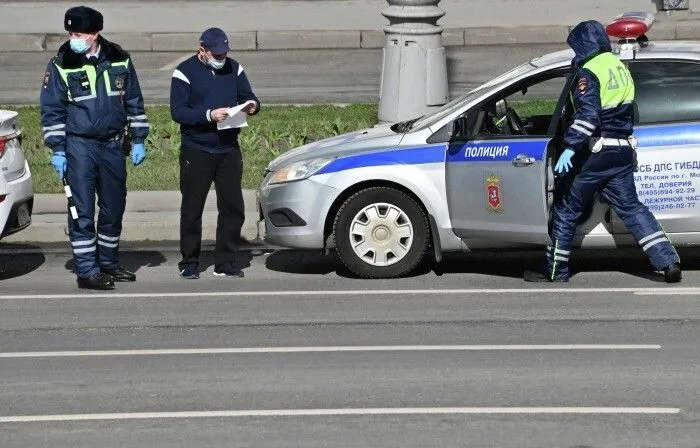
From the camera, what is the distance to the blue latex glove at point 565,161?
34.1ft

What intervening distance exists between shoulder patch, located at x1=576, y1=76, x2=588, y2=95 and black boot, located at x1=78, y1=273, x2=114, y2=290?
3.22m

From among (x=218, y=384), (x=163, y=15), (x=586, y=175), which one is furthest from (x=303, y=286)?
(x=163, y=15)

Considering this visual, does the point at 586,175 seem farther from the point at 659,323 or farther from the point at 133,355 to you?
the point at 133,355

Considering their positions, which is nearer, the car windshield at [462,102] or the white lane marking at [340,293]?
the white lane marking at [340,293]

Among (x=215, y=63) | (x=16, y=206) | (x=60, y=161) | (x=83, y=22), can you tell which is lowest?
(x=16, y=206)

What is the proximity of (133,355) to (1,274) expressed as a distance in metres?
2.95

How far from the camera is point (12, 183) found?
36.8 ft

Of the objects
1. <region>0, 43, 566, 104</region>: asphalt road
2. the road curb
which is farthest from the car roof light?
the road curb

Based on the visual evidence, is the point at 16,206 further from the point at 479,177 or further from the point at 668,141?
the point at 668,141

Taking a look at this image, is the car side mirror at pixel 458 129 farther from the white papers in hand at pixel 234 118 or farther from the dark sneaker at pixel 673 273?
the dark sneaker at pixel 673 273

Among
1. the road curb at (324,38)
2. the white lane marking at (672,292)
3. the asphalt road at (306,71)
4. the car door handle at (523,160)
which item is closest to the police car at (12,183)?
the car door handle at (523,160)

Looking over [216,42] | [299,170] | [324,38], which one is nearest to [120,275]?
[299,170]

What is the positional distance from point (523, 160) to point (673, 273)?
118cm

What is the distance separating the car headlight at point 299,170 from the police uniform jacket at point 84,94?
112 cm
